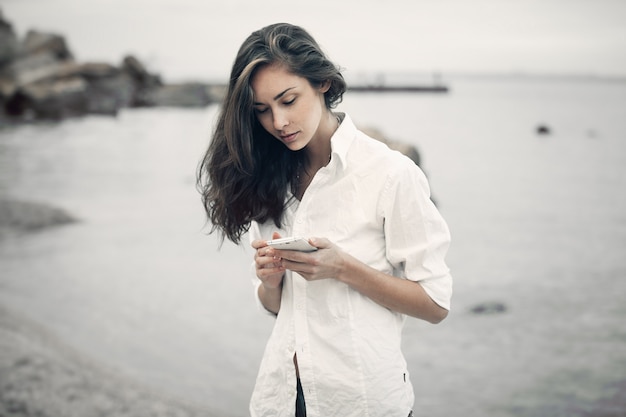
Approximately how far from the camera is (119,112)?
4109 cm

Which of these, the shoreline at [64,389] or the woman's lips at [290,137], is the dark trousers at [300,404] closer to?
the woman's lips at [290,137]

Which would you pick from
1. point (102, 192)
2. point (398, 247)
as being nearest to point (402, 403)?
point (398, 247)

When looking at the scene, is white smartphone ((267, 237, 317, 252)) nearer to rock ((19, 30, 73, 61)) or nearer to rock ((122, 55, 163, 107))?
rock ((19, 30, 73, 61))

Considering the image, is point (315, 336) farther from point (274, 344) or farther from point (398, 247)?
point (398, 247)

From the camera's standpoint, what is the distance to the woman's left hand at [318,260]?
175 centimetres

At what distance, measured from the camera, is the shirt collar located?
188 cm

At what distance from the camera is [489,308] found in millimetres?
7902

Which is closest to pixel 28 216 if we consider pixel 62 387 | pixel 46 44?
pixel 62 387

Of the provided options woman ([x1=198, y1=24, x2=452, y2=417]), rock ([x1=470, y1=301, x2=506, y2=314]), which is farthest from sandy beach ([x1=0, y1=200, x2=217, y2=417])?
rock ([x1=470, y1=301, x2=506, y2=314])

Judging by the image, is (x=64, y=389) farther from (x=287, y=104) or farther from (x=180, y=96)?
(x=180, y=96)

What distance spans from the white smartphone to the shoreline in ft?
9.49

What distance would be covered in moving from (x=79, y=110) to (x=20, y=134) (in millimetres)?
10713

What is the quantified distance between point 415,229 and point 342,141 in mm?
363

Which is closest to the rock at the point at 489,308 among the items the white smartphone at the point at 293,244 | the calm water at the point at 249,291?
the calm water at the point at 249,291
